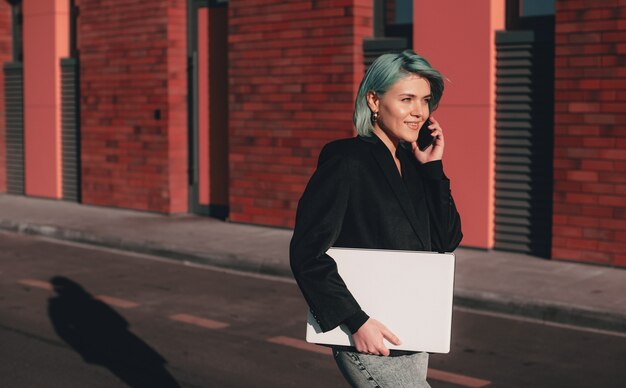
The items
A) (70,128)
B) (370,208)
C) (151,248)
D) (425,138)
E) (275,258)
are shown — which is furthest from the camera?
(70,128)

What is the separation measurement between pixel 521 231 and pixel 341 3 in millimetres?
3802

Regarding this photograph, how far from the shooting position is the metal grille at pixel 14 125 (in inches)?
816

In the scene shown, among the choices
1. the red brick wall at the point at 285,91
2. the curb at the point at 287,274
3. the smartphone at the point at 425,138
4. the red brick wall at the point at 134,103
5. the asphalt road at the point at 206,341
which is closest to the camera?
the smartphone at the point at 425,138

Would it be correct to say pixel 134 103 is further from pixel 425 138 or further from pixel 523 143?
pixel 425 138

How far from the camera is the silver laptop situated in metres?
3.34

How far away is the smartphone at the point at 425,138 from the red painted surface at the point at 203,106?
13.0 meters

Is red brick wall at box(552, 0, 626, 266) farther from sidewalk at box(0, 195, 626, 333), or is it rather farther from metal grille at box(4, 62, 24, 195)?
metal grille at box(4, 62, 24, 195)

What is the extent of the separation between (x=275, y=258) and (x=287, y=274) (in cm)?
43

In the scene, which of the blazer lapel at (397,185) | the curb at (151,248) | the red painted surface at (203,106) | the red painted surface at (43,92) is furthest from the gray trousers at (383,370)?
the red painted surface at (43,92)

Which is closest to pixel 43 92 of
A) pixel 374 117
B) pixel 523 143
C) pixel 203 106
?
pixel 203 106

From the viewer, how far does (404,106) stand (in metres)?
3.52

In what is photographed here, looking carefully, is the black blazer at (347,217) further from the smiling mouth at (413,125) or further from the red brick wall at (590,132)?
the red brick wall at (590,132)

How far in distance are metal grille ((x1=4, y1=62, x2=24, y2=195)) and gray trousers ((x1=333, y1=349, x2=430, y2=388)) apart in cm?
1816

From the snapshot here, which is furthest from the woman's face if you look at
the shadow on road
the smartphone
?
the shadow on road
